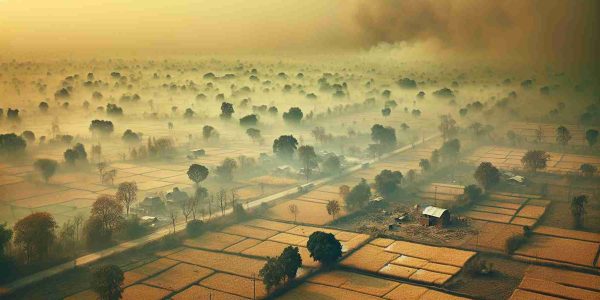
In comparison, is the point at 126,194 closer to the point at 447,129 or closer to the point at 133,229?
the point at 133,229

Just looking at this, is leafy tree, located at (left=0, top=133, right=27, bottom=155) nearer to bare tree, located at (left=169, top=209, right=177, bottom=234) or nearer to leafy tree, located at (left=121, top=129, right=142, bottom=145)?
leafy tree, located at (left=121, top=129, right=142, bottom=145)

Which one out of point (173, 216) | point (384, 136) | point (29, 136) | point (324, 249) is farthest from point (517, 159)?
point (29, 136)

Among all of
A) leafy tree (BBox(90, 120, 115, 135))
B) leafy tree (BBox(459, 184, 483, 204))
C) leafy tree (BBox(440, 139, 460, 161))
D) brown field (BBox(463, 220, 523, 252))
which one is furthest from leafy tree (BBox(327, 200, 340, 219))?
leafy tree (BBox(90, 120, 115, 135))

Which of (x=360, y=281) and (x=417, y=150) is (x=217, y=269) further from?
(x=417, y=150)

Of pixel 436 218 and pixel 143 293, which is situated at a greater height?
pixel 436 218

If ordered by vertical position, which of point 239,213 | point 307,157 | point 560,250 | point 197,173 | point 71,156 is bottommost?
point 560,250
